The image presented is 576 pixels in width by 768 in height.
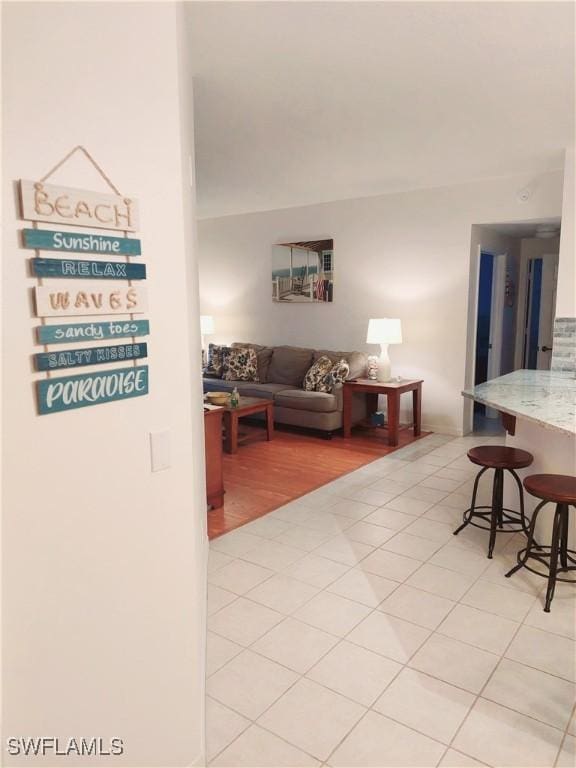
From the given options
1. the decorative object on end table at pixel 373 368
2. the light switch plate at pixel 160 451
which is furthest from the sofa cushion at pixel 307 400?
the light switch plate at pixel 160 451

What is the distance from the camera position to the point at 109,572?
149 cm

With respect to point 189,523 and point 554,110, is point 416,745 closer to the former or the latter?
point 189,523

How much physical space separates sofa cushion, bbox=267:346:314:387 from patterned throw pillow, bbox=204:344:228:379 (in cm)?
69

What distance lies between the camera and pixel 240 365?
6801mm

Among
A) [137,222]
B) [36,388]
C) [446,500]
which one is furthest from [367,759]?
[446,500]

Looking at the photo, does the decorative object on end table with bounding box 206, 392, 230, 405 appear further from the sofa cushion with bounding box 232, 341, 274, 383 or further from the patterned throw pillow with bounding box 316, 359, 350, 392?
the sofa cushion with bounding box 232, 341, 274, 383

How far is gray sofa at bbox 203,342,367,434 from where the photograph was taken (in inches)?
227

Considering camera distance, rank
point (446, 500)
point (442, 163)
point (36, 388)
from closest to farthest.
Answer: point (36, 388)
point (446, 500)
point (442, 163)

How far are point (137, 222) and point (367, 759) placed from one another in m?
1.82

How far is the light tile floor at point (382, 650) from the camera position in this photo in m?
1.84

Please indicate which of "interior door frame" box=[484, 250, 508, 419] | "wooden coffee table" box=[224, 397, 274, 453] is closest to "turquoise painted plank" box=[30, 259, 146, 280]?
"wooden coffee table" box=[224, 397, 274, 453]

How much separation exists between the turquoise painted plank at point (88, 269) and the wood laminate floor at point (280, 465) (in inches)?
91.7

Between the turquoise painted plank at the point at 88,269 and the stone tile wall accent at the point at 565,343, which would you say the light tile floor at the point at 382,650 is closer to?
the turquoise painted plank at the point at 88,269
